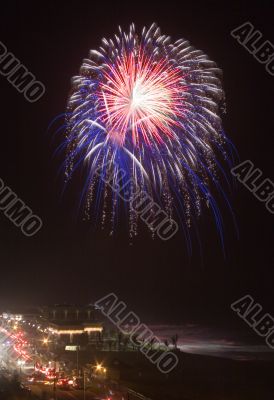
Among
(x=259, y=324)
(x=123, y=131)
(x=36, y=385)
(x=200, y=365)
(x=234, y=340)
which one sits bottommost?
(x=36, y=385)

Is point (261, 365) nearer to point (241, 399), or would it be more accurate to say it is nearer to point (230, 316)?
point (241, 399)

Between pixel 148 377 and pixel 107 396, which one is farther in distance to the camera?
pixel 148 377

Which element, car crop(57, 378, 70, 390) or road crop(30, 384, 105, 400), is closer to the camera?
road crop(30, 384, 105, 400)

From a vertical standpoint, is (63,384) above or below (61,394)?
above

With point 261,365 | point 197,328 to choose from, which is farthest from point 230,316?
point 261,365

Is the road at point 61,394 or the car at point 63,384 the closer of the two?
the road at point 61,394

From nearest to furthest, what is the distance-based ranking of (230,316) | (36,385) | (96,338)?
1. (36,385)
2. (96,338)
3. (230,316)

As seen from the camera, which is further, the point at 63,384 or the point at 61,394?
the point at 63,384

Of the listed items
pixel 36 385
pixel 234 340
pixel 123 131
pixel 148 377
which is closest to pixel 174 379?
pixel 148 377

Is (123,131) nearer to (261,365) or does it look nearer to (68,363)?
(68,363)

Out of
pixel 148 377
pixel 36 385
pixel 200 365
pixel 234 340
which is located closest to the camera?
pixel 36 385

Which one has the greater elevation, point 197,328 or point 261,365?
point 197,328
